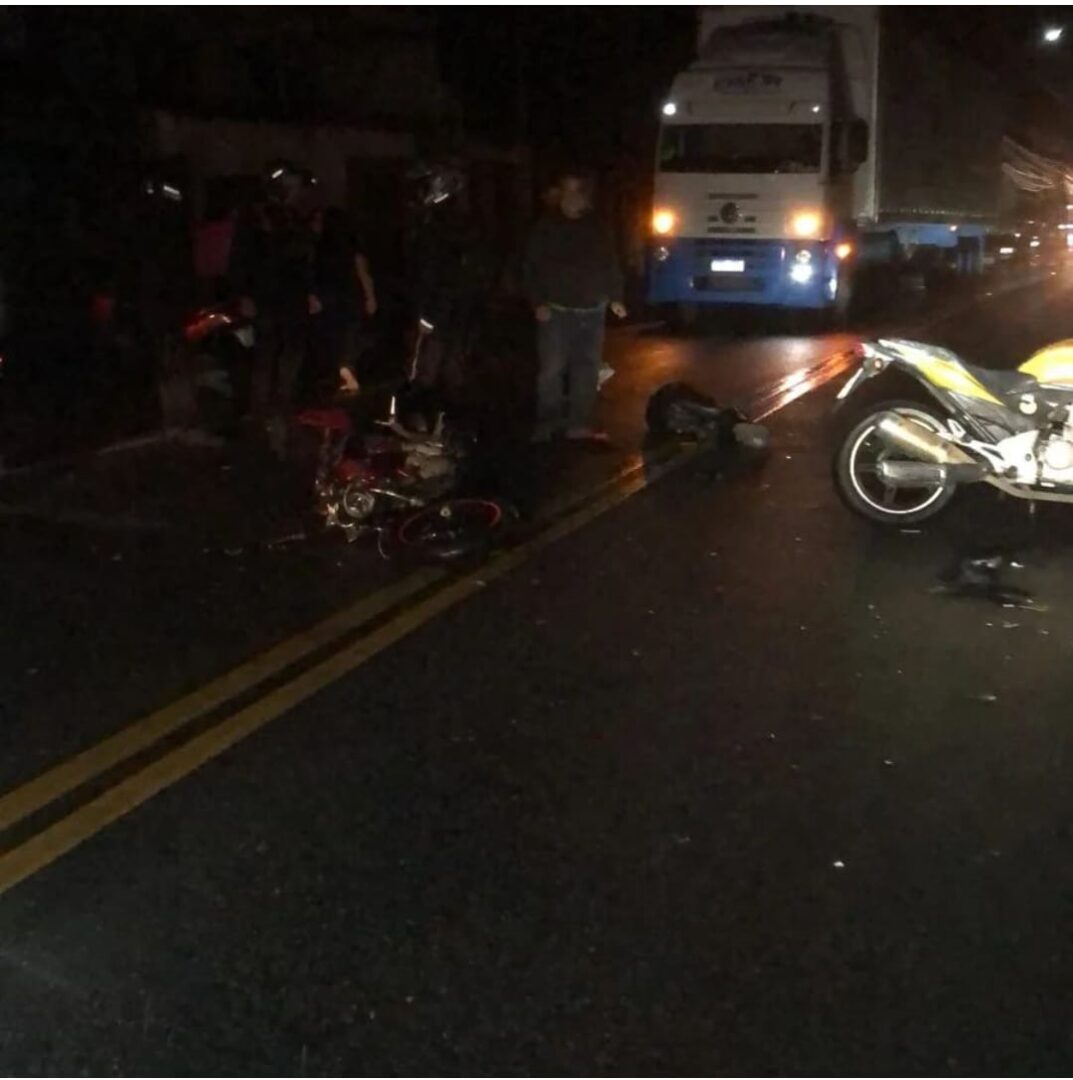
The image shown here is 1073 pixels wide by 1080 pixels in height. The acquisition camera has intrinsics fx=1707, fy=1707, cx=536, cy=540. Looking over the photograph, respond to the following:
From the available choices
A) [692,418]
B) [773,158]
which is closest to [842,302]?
[773,158]

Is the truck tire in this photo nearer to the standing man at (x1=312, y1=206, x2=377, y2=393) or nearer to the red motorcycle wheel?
the standing man at (x1=312, y1=206, x2=377, y2=393)

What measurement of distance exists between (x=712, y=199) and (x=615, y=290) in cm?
1021

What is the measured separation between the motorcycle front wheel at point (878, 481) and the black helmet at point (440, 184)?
329cm

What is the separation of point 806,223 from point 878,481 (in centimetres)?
1224

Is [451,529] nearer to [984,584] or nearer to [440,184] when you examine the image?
[984,584]

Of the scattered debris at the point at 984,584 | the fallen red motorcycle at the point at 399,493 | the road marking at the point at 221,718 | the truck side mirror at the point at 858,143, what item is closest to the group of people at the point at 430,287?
the fallen red motorcycle at the point at 399,493

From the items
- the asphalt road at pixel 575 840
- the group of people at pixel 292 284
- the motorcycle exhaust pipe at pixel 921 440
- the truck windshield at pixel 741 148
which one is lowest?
the asphalt road at pixel 575 840

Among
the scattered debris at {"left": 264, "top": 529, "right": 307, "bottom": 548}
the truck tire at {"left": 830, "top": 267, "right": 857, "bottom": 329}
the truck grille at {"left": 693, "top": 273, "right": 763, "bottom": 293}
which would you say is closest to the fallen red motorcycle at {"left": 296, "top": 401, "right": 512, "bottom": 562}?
the scattered debris at {"left": 264, "top": 529, "right": 307, "bottom": 548}

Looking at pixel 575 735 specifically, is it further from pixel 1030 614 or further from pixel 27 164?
pixel 27 164

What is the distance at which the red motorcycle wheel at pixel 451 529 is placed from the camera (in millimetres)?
8742

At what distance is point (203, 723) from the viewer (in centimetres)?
624

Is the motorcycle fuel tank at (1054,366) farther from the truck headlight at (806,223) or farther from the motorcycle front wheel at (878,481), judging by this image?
the truck headlight at (806,223)

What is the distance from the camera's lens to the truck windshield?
21094 mm

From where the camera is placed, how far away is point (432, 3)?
26.3m
